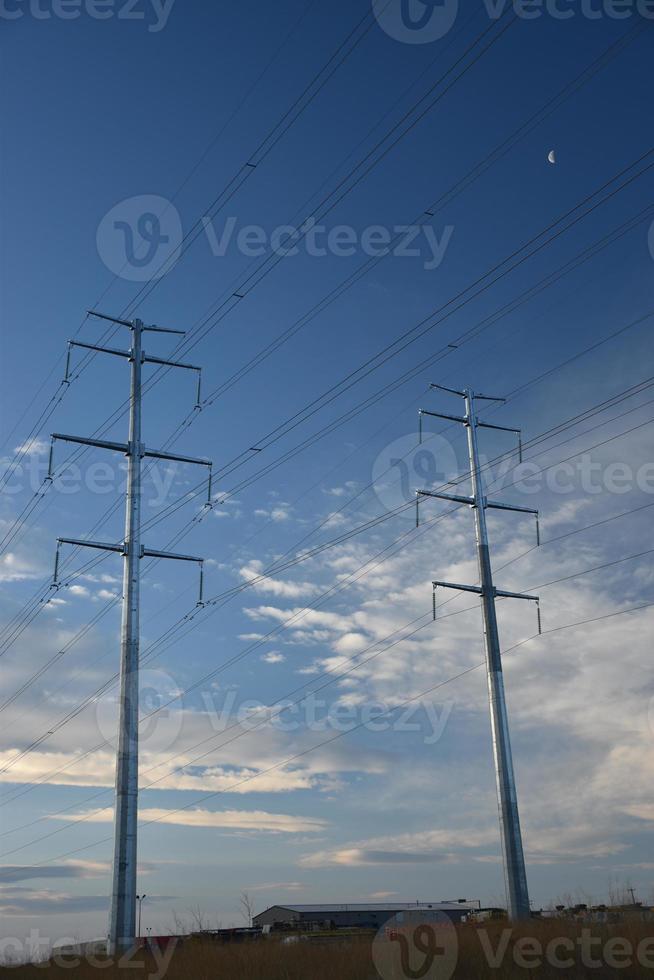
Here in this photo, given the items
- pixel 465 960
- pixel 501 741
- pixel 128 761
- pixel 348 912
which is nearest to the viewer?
pixel 465 960

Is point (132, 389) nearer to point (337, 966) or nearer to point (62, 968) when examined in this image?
point (62, 968)

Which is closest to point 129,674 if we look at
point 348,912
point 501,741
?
point 501,741

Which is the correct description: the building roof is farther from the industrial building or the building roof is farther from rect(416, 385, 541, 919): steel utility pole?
rect(416, 385, 541, 919): steel utility pole

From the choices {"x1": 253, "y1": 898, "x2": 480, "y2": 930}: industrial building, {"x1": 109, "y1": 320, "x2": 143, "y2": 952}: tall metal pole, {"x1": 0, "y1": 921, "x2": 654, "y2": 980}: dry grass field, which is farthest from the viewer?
{"x1": 253, "y1": 898, "x2": 480, "y2": 930}: industrial building

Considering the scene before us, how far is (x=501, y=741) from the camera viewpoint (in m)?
33.5

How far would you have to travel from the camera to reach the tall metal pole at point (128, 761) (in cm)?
2770

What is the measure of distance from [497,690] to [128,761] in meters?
13.7

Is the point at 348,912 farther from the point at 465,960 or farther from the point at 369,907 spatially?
the point at 465,960

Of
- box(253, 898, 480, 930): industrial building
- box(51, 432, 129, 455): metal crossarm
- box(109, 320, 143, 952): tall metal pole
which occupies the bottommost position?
box(253, 898, 480, 930): industrial building

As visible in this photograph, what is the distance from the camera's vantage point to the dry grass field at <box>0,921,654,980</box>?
62.0 feet

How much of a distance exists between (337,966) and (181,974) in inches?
142

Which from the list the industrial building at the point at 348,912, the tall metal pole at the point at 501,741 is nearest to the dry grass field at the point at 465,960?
the tall metal pole at the point at 501,741

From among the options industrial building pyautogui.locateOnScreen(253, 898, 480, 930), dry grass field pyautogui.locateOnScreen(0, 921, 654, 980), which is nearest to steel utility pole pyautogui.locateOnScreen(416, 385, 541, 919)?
dry grass field pyautogui.locateOnScreen(0, 921, 654, 980)

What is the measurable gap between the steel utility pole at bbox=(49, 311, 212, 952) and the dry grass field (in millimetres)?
4201
